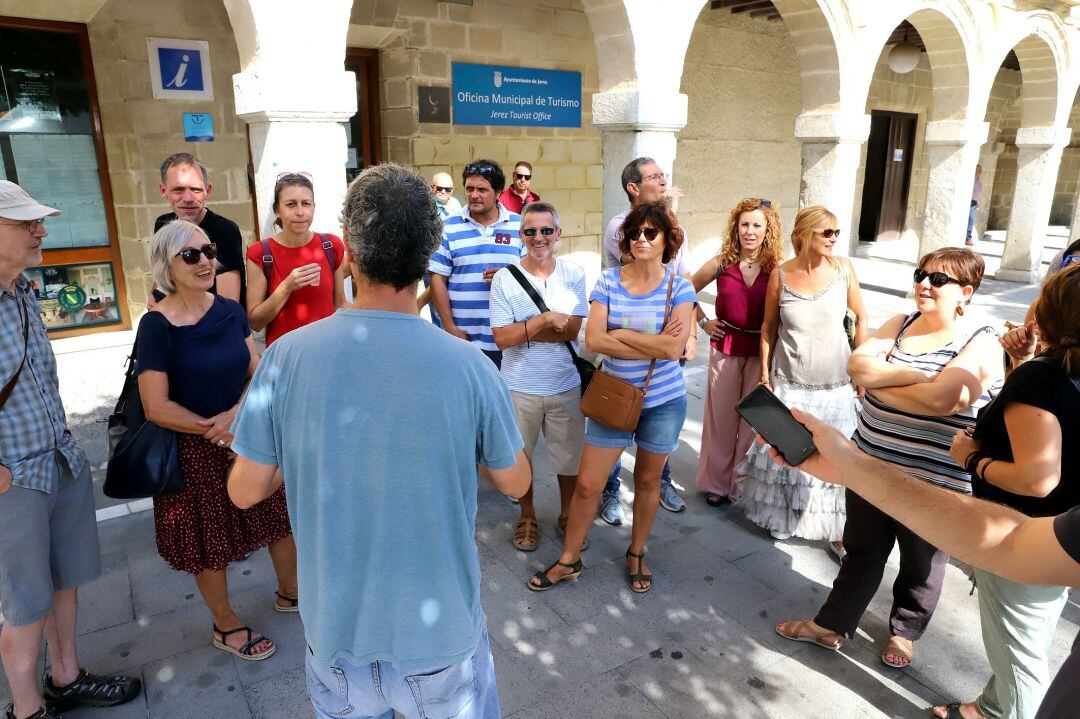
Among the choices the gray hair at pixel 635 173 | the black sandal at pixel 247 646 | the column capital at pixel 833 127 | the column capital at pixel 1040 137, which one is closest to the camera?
the black sandal at pixel 247 646

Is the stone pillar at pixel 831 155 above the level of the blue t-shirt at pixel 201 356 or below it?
above

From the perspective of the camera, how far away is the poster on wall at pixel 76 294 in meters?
6.37

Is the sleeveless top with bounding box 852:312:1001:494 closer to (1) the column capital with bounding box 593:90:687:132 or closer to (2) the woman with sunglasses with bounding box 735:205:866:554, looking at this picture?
(2) the woman with sunglasses with bounding box 735:205:866:554

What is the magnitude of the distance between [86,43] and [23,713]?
595cm

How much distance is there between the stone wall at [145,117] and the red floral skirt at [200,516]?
14.7 ft

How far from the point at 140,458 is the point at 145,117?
5.14m

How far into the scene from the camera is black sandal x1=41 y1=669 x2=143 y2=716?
235cm

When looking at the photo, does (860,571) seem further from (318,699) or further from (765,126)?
(765,126)

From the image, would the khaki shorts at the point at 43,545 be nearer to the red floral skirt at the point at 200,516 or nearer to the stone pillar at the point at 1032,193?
the red floral skirt at the point at 200,516

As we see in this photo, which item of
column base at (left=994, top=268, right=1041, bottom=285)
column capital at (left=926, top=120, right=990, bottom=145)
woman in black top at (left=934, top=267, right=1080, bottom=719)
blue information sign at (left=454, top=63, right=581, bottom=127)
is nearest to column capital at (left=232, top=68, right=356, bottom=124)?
woman in black top at (left=934, top=267, right=1080, bottom=719)

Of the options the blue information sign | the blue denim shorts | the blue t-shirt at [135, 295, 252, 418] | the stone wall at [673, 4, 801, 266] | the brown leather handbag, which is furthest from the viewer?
the stone wall at [673, 4, 801, 266]

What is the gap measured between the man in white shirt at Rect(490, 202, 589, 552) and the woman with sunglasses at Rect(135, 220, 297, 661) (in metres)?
1.10

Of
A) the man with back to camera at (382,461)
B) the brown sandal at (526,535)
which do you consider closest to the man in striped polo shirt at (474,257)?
the brown sandal at (526,535)

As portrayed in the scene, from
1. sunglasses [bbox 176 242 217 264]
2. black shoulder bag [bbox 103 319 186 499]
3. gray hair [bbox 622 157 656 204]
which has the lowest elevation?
black shoulder bag [bbox 103 319 186 499]
